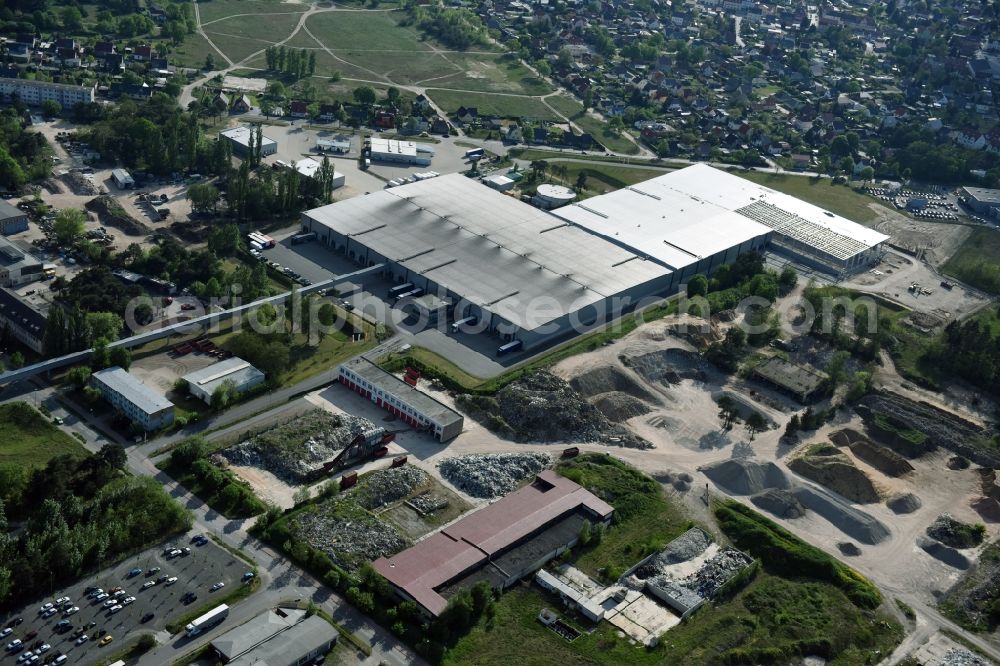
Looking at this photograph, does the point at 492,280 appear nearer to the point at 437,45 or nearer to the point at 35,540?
the point at 35,540

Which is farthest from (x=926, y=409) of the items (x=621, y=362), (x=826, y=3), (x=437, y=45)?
(x=826, y=3)

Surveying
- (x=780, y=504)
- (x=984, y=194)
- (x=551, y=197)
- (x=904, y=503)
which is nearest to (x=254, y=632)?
(x=780, y=504)

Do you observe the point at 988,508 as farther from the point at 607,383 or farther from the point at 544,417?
the point at 544,417

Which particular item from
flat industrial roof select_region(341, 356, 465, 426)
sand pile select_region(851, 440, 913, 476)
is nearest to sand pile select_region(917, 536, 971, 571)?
sand pile select_region(851, 440, 913, 476)

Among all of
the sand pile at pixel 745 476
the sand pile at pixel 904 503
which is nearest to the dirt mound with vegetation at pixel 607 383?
the sand pile at pixel 745 476

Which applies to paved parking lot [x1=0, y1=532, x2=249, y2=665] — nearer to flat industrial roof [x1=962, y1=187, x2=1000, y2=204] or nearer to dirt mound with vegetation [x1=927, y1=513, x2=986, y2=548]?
dirt mound with vegetation [x1=927, y1=513, x2=986, y2=548]
